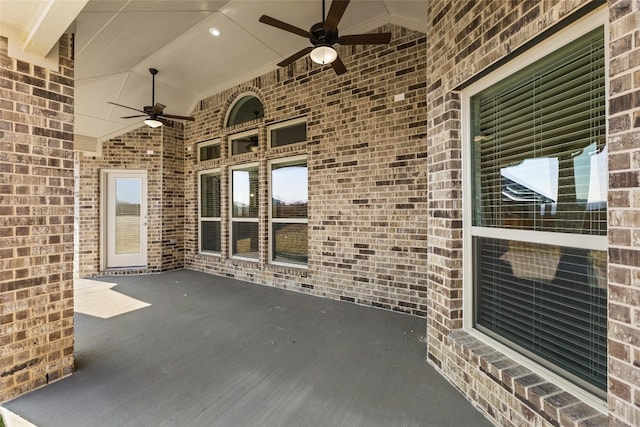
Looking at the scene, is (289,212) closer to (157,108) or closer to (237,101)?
(237,101)

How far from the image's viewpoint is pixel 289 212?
4910 millimetres

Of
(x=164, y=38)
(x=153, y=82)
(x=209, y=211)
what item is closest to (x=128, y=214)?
(x=209, y=211)

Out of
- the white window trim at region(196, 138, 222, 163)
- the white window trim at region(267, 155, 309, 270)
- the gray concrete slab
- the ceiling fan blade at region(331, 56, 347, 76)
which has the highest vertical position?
the ceiling fan blade at region(331, 56, 347, 76)

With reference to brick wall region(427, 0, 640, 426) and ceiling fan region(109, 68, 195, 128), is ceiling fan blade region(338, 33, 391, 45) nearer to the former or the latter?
brick wall region(427, 0, 640, 426)

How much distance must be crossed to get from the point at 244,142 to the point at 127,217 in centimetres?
321

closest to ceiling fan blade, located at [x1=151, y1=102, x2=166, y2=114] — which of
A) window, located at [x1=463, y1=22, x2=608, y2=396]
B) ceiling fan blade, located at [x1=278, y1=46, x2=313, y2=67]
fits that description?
ceiling fan blade, located at [x1=278, y1=46, x2=313, y2=67]

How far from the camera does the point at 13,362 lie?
194 centimetres

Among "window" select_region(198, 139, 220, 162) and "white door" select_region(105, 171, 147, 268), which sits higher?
"window" select_region(198, 139, 220, 162)

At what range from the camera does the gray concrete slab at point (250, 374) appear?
176cm

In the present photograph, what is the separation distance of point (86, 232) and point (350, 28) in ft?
21.0

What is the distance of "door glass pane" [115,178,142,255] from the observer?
→ 620 cm

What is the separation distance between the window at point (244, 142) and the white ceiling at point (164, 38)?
3.35 feet

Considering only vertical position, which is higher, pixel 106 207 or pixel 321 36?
pixel 321 36

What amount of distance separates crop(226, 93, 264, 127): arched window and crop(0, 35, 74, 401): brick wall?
10.8ft
